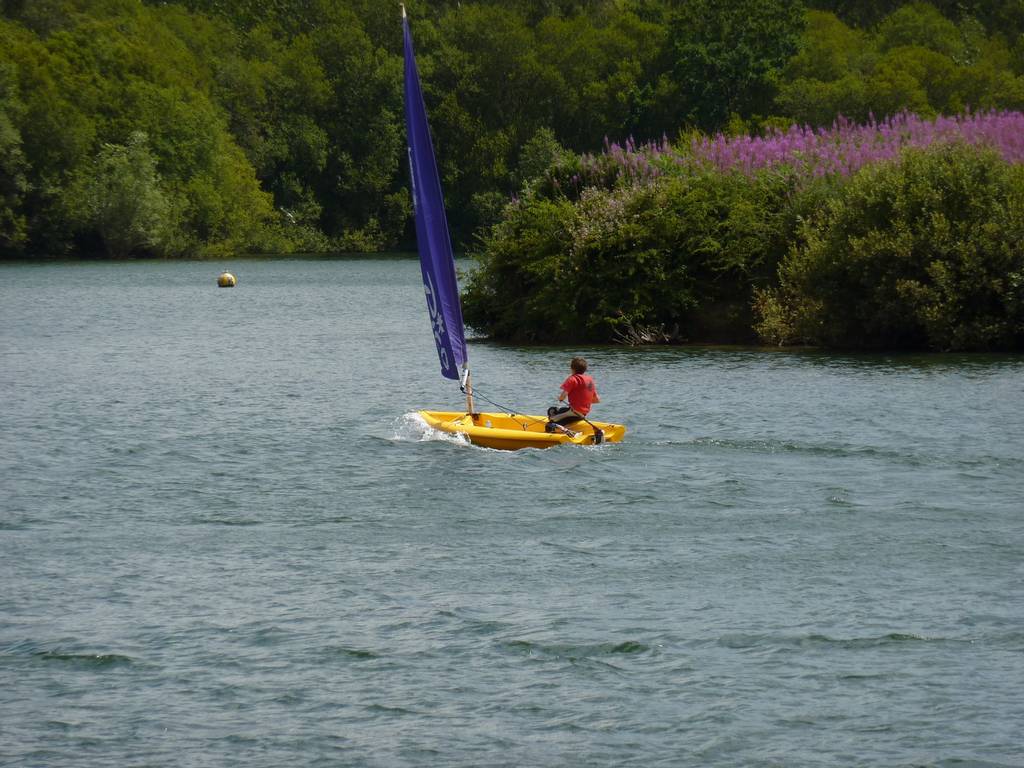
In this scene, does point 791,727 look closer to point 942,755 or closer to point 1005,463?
point 942,755

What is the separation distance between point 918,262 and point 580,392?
45.9 ft

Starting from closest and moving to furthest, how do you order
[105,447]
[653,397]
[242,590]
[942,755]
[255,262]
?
[942,755] → [242,590] → [105,447] → [653,397] → [255,262]

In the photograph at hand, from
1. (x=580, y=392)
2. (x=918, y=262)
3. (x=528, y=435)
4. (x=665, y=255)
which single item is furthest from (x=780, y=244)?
(x=528, y=435)

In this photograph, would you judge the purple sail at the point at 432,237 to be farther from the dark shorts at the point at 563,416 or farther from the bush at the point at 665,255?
the bush at the point at 665,255

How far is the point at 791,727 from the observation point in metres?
12.1

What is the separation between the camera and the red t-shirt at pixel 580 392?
920 inches

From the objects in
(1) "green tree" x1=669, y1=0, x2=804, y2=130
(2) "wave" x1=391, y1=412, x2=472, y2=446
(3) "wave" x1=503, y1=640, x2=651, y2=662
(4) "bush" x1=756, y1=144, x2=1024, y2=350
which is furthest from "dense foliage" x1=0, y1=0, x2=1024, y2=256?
(3) "wave" x1=503, y1=640, x2=651, y2=662

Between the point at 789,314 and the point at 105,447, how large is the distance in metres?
17.7

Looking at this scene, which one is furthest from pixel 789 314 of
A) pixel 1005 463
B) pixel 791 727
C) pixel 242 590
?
pixel 791 727

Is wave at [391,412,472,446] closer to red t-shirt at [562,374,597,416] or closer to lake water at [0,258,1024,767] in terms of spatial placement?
lake water at [0,258,1024,767]

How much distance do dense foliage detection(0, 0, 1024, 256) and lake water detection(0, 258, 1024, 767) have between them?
73.3 metres

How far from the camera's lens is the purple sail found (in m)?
23.9

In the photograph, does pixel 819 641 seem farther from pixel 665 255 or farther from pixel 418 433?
pixel 665 255

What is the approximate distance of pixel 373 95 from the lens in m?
124
